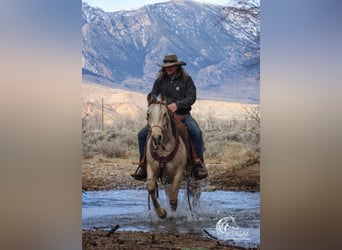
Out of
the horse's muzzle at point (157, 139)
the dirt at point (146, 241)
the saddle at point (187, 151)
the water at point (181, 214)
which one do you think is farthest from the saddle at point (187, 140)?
the dirt at point (146, 241)

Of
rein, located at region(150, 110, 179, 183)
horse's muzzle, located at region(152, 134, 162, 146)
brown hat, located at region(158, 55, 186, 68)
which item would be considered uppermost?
brown hat, located at region(158, 55, 186, 68)

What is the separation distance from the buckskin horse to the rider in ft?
0.27

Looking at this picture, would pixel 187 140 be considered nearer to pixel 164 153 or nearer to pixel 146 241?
pixel 164 153

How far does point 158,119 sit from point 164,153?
35cm

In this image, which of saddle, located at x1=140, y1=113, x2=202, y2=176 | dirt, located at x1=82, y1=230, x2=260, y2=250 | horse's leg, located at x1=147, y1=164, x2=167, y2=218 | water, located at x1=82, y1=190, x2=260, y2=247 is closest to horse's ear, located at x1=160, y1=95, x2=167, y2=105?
saddle, located at x1=140, y1=113, x2=202, y2=176

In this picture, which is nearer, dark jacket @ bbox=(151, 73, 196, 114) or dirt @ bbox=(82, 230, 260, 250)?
dirt @ bbox=(82, 230, 260, 250)

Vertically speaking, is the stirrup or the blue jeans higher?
the blue jeans

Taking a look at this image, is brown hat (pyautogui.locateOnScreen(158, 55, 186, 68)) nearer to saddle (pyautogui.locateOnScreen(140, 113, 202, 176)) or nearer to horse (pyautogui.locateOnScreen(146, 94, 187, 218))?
horse (pyautogui.locateOnScreen(146, 94, 187, 218))

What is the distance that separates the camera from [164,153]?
5398 millimetres

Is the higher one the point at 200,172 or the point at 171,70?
the point at 171,70

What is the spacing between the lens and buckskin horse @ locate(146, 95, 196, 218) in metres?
5.36

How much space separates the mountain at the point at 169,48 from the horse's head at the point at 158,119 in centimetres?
20

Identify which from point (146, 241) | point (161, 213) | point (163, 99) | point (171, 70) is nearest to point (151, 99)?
point (163, 99)
